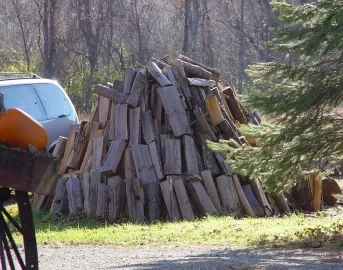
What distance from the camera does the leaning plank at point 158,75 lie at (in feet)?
53.2

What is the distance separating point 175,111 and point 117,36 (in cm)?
2413

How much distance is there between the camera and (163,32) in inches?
1666

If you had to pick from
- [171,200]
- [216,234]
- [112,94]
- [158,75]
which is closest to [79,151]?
[112,94]

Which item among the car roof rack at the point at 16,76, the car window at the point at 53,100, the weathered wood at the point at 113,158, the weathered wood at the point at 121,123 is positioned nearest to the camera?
the weathered wood at the point at 113,158

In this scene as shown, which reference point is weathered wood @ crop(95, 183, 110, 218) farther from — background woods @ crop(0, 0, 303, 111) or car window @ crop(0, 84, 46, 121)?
background woods @ crop(0, 0, 303, 111)

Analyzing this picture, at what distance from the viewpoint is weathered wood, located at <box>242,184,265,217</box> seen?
15734 mm

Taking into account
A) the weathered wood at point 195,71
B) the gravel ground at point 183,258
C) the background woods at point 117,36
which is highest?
the background woods at point 117,36

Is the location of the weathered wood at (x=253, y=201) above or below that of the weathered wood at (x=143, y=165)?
below

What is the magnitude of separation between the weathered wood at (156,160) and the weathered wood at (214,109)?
1.27 metres

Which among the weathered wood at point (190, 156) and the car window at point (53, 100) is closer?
the weathered wood at point (190, 156)

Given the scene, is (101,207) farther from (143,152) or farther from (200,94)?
(200,94)

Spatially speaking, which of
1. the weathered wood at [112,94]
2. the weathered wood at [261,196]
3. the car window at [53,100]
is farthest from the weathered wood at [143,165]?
the car window at [53,100]

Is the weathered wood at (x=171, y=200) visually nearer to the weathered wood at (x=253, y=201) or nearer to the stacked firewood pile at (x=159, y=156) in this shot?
the stacked firewood pile at (x=159, y=156)

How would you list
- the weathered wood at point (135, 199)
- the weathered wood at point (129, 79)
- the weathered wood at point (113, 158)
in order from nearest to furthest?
the weathered wood at point (135, 199)
the weathered wood at point (113, 158)
the weathered wood at point (129, 79)
